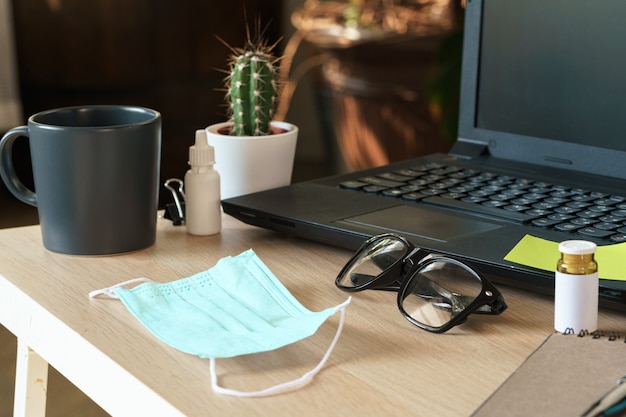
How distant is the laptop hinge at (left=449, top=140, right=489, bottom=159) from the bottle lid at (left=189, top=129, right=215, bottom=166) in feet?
1.01

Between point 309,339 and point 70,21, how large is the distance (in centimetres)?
219

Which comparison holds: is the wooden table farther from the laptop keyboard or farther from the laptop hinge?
the laptop hinge

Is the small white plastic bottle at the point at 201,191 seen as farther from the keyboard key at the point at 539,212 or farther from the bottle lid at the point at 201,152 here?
the keyboard key at the point at 539,212

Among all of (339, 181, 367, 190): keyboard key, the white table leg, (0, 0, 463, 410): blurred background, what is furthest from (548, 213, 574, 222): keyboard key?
(0, 0, 463, 410): blurred background

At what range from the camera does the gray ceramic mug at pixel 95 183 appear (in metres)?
0.73

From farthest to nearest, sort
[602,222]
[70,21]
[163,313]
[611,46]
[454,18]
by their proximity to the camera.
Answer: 1. [70,21]
2. [454,18]
3. [611,46]
4. [602,222]
5. [163,313]

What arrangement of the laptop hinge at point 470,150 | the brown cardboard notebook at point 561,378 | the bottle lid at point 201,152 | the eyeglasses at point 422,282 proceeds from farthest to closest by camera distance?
the laptop hinge at point 470,150
the bottle lid at point 201,152
the eyeglasses at point 422,282
the brown cardboard notebook at point 561,378

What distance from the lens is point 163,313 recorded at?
24.2 inches

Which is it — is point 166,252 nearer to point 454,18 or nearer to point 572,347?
point 572,347

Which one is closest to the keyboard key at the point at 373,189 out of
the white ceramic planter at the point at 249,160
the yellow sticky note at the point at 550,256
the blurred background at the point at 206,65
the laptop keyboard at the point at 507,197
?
the laptop keyboard at the point at 507,197

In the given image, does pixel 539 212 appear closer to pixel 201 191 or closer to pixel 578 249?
pixel 578 249

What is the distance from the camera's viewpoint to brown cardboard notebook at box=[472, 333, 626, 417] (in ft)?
1.50

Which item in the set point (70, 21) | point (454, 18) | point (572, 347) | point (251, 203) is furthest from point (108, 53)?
point (572, 347)

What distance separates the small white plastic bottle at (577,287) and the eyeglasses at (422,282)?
0.16 feet
